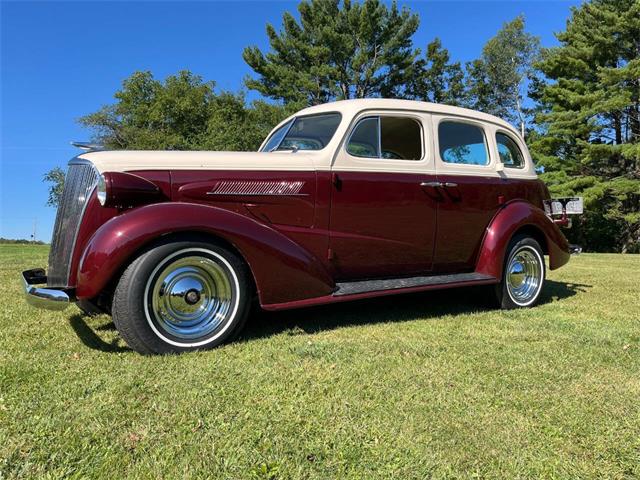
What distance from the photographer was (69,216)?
3.61 metres

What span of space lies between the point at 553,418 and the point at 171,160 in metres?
2.76

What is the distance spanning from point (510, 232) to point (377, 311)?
1543 millimetres

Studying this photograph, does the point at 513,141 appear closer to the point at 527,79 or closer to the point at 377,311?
the point at 377,311

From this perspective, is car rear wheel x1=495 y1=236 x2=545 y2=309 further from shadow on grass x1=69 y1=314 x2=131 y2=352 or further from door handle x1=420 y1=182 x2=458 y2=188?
shadow on grass x1=69 y1=314 x2=131 y2=352

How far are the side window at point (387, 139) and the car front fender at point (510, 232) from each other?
3.64 ft

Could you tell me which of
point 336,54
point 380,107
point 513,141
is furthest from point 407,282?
point 336,54

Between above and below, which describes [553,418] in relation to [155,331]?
below

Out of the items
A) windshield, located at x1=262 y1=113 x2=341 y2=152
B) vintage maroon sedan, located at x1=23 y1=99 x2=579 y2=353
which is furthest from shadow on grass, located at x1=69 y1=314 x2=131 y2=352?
windshield, located at x1=262 y1=113 x2=341 y2=152

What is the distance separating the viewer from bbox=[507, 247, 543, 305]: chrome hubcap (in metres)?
5.06

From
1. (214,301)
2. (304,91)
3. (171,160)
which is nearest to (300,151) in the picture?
(171,160)

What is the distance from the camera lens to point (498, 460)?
1973 mm

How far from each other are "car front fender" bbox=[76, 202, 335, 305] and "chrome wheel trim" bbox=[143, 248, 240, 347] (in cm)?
17

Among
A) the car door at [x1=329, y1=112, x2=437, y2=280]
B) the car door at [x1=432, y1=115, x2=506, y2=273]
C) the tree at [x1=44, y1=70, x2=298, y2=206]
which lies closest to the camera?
the car door at [x1=329, y1=112, x2=437, y2=280]

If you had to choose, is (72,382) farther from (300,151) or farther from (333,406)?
(300,151)
